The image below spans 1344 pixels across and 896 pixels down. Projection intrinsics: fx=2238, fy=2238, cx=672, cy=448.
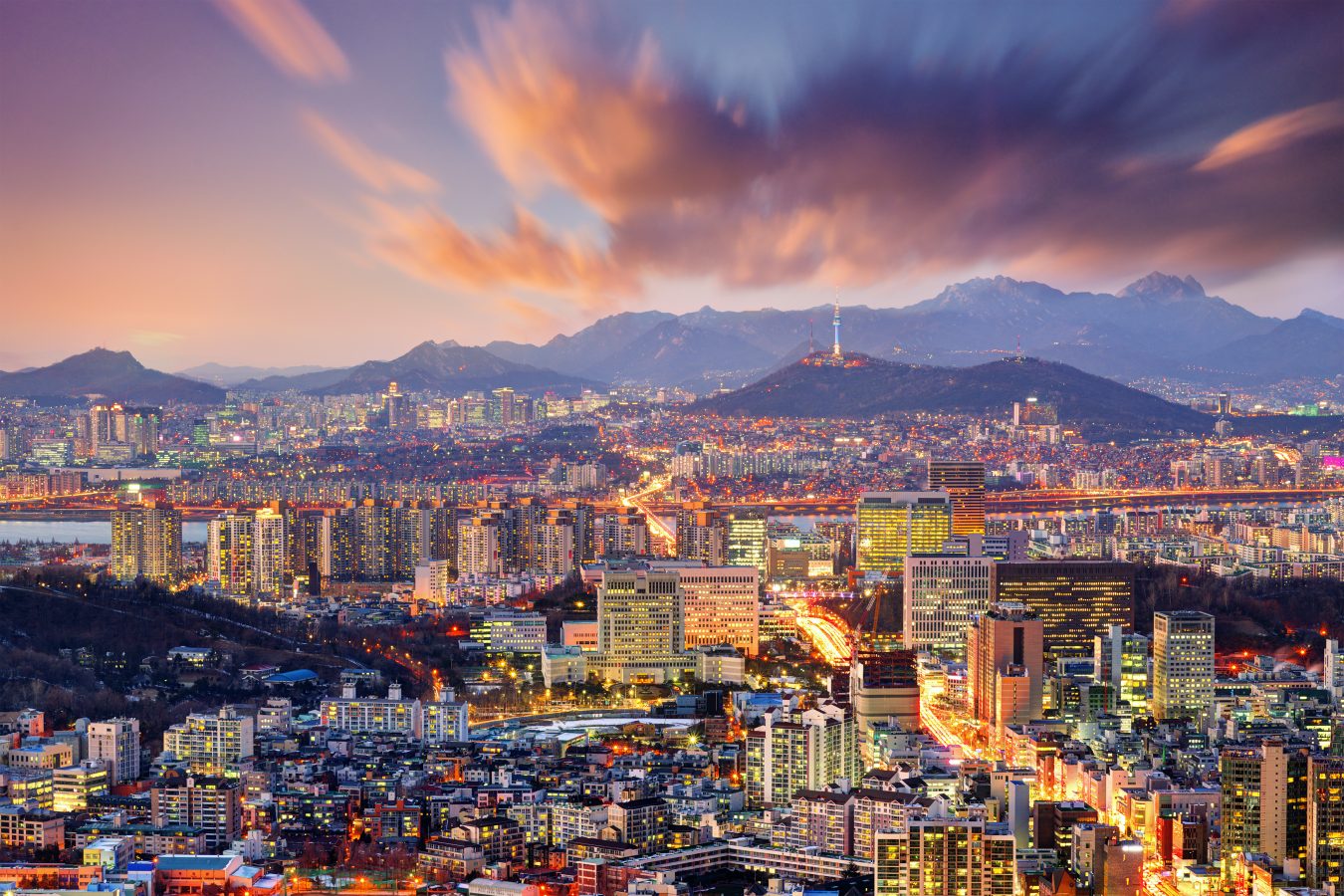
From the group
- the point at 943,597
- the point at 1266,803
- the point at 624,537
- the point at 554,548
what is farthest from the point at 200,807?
the point at 624,537

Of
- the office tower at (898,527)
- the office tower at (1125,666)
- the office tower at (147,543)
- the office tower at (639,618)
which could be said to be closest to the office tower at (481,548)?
the office tower at (147,543)

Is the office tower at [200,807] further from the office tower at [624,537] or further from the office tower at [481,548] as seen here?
the office tower at [481,548]

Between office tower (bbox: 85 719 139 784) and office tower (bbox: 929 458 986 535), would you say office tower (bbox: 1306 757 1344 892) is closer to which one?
office tower (bbox: 85 719 139 784)

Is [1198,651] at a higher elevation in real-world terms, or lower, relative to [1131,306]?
lower

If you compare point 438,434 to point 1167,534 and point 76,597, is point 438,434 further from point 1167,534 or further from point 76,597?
point 76,597

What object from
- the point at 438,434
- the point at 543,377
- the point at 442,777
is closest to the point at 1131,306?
the point at 543,377

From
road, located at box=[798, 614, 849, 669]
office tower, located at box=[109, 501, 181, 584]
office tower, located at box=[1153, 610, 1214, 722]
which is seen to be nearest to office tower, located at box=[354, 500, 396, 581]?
office tower, located at box=[109, 501, 181, 584]

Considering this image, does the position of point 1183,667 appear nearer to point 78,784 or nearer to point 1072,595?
point 1072,595
